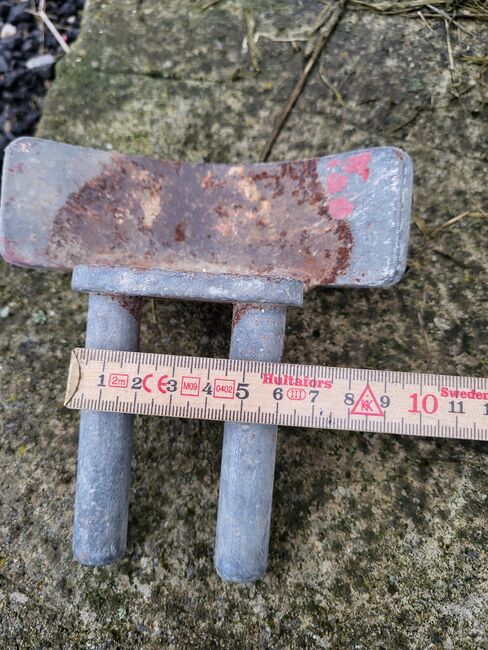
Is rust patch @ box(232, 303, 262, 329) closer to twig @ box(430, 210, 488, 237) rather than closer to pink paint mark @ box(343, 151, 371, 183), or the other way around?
pink paint mark @ box(343, 151, 371, 183)

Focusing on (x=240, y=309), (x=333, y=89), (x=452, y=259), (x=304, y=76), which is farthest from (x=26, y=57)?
(x=452, y=259)

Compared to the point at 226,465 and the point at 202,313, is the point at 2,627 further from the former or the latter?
the point at 202,313

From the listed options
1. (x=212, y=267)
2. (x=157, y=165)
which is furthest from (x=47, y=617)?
(x=157, y=165)

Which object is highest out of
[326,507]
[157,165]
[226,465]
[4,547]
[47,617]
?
[157,165]

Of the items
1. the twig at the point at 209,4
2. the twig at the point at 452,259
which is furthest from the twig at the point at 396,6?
the twig at the point at 452,259

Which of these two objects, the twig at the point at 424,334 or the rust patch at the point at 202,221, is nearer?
the rust patch at the point at 202,221

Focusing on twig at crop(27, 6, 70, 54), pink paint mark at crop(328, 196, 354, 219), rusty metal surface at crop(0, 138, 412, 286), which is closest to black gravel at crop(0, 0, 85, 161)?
twig at crop(27, 6, 70, 54)

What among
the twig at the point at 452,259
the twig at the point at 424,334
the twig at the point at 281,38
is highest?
the twig at the point at 281,38

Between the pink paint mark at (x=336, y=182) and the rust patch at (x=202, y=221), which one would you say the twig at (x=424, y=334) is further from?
the pink paint mark at (x=336, y=182)
